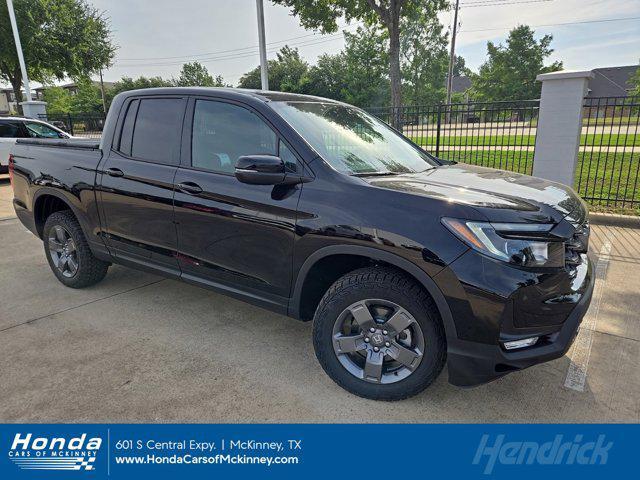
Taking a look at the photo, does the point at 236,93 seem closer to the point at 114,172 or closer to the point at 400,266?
the point at 114,172

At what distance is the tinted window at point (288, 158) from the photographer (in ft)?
8.98

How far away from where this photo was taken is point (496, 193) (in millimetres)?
2527

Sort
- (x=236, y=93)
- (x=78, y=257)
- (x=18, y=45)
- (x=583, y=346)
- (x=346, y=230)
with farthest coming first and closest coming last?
(x=18, y=45) → (x=78, y=257) → (x=583, y=346) → (x=236, y=93) → (x=346, y=230)

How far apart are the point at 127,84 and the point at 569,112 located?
63.6 meters

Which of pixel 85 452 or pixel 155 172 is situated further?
pixel 155 172

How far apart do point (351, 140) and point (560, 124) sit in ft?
15.9

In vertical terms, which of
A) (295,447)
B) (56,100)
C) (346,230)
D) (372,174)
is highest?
(56,100)

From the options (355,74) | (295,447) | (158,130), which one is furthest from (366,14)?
(355,74)

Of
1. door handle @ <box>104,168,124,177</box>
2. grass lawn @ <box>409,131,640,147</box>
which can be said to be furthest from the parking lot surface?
grass lawn @ <box>409,131,640,147</box>

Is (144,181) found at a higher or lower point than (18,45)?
lower

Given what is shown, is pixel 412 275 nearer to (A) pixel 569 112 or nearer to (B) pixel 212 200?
(B) pixel 212 200

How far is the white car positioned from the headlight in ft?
39.2

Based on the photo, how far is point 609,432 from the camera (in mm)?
2352

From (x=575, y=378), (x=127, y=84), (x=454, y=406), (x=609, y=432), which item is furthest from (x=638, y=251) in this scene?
(x=127, y=84)
